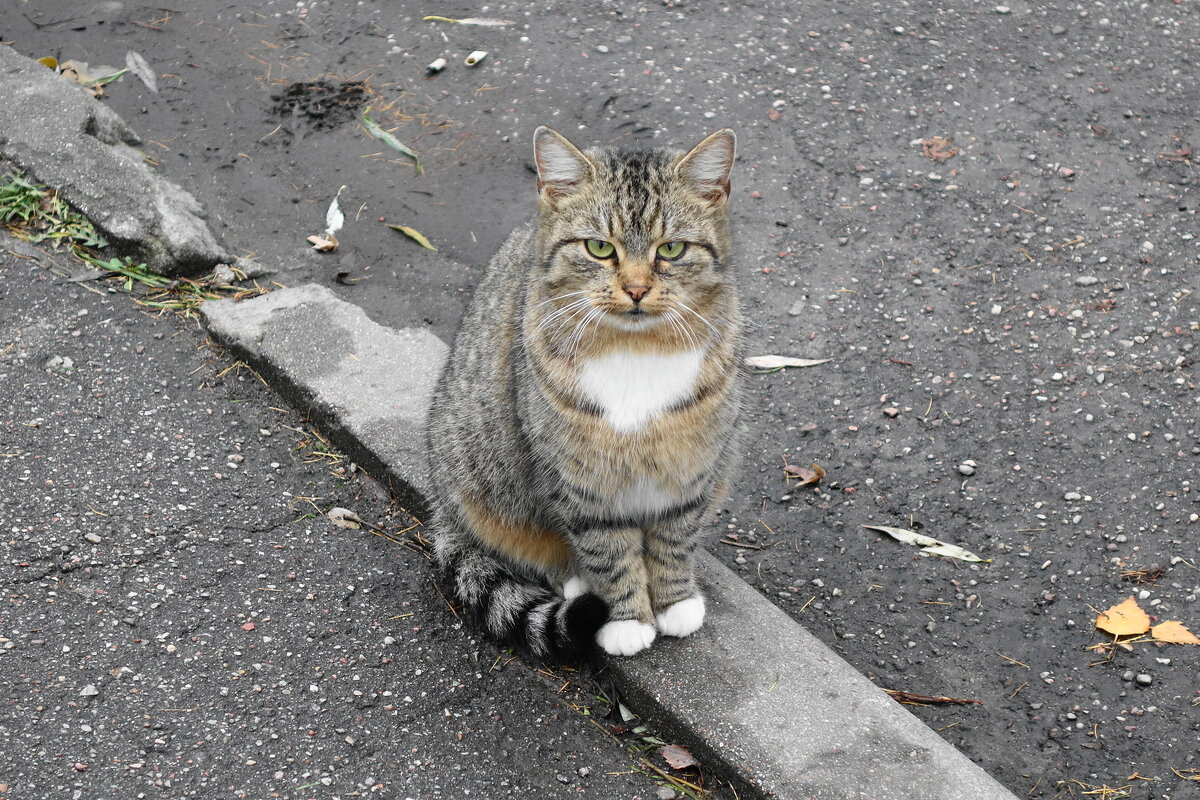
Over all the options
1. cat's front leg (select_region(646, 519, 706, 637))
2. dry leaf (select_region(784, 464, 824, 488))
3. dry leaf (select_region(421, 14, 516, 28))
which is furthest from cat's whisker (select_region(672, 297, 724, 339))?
dry leaf (select_region(421, 14, 516, 28))

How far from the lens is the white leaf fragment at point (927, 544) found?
147 inches

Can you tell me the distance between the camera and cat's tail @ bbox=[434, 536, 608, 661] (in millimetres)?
3090

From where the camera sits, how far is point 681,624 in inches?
125

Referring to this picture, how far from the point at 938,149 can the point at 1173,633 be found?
9.50ft

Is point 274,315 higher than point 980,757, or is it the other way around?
point 274,315

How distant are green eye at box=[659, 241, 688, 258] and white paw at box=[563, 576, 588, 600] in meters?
1.15

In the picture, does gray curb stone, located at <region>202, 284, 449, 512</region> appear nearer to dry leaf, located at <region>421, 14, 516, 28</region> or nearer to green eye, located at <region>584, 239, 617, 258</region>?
green eye, located at <region>584, 239, 617, 258</region>

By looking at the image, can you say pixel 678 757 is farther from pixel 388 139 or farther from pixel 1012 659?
pixel 388 139

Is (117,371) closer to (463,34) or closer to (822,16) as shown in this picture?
(463,34)

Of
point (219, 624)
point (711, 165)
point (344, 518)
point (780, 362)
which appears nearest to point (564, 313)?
point (711, 165)

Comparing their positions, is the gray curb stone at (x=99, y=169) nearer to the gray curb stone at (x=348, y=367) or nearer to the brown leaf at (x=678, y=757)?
the gray curb stone at (x=348, y=367)

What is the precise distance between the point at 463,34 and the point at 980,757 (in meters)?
4.85

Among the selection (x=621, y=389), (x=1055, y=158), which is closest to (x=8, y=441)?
(x=621, y=389)

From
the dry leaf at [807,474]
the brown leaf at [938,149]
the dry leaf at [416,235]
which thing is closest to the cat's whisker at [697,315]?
the dry leaf at [807,474]
